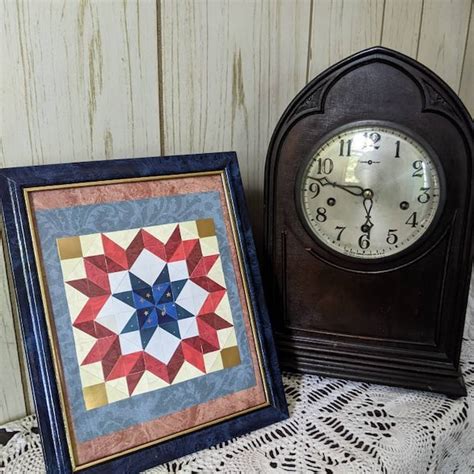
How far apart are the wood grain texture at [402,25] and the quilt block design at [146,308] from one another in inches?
23.0

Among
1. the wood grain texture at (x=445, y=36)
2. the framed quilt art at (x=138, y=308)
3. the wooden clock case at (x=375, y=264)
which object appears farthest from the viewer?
the wood grain texture at (x=445, y=36)

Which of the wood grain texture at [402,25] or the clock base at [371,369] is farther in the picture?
the wood grain texture at [402,25]

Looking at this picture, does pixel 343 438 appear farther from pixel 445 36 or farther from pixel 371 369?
pixel 445 36

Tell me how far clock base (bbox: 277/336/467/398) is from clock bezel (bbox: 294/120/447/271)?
0.52 feet

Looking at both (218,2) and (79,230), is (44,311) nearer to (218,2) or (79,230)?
(79,230)

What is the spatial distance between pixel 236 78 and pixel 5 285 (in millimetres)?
507

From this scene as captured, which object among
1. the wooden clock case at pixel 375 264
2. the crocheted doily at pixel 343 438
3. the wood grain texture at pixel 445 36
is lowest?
the crocheted doily at pixel 343 438

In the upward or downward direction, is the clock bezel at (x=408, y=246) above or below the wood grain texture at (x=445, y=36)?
below

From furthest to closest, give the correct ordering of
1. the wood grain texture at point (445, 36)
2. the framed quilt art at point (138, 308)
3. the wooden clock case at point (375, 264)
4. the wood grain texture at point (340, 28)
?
the wood grain texture at point (445, 36) < the wood grain texture at point (340, 28) < the wooden clock case at point (375, 264) < the framed quilt art at point (138, 308)

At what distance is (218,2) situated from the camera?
0.76 metres

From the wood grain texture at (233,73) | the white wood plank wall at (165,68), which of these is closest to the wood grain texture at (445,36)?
the white wood plank wall at (165,68)

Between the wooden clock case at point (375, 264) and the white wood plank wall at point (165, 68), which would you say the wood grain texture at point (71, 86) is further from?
the wooden clock case at point (375, 264)

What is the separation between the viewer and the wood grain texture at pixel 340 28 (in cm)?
86

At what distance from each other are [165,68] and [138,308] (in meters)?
0.39
